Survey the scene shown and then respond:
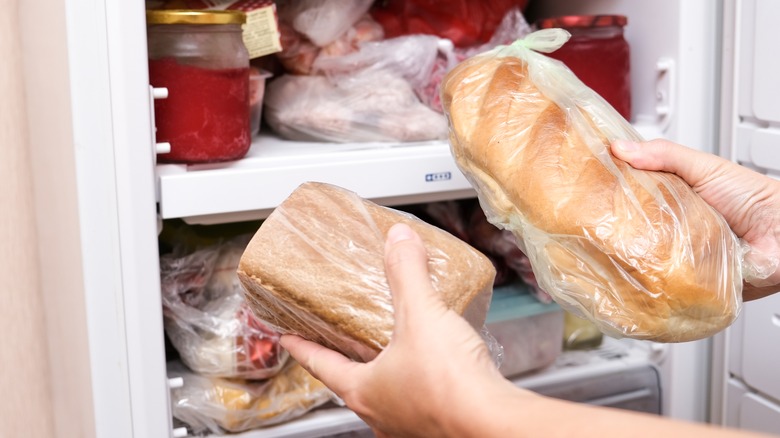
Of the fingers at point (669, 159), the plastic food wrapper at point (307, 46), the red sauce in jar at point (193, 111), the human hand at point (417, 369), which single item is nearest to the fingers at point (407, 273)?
the human hand at point (417, 369)

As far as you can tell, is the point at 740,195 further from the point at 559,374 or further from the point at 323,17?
the point at 323,17

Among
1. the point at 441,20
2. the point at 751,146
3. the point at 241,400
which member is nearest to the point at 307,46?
the point at 441,20

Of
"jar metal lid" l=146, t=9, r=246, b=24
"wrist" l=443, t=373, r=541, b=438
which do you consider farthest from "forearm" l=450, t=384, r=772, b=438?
"jar metal lid" l=146, t=9, r=246, b=24

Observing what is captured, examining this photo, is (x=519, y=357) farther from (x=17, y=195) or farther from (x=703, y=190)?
(x=17, y=195)

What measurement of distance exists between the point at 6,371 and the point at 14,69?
1.46ft

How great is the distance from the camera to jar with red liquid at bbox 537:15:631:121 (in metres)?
1.19

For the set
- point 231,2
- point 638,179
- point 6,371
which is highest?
point 231,2

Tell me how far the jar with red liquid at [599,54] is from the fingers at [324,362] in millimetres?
626

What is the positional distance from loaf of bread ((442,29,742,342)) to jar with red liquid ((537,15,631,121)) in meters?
0.30

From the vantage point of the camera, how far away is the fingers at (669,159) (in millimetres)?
850

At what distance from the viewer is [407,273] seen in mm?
676

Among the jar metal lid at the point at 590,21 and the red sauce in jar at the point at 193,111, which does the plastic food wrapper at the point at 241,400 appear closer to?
the red sauce in jar at the point at 193,111

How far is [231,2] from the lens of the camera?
1168 mm

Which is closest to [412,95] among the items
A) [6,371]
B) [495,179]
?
[495,179]
